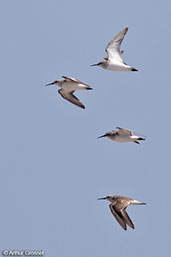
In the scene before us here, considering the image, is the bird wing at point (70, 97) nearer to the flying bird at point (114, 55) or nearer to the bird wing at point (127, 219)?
the flying bird at point (114, 55)

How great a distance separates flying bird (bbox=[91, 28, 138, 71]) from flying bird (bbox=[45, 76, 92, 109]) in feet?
4.16

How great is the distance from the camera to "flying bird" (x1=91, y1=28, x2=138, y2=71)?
71.1 ft

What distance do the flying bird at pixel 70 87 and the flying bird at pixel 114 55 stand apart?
1.27 meters

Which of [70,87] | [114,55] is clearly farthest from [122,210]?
[114,55]

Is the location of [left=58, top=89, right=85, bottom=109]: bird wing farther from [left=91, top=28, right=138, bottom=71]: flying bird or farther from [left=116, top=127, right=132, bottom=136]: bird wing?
[left=116, top=127, right=132, bottom=136]: bird wing

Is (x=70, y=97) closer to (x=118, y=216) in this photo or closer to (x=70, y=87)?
(x=70, y=87)

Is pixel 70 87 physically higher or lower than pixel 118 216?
higher

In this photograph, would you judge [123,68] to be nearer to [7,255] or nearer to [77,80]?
[77,80]

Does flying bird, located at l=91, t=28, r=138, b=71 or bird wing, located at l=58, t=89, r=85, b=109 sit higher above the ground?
flying bird, located at l=91, t=28, r=138, b=71

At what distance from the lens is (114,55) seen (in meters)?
22.4

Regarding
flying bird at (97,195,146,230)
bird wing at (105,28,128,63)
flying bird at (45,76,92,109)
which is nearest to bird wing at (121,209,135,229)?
flying bird at (97,195,146,230)

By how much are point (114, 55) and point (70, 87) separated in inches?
82.1

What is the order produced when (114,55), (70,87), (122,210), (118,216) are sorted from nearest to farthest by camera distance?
1. (118,216)
2. (122,210)
3. (70,87)
4. (114,55)

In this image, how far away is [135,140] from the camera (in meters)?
20.0
